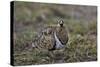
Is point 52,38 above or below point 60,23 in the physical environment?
below

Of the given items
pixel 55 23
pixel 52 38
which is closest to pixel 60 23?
pixel 55 23

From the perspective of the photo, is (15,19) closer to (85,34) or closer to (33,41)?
(33,41)

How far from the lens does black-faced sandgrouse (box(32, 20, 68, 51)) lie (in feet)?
8.48

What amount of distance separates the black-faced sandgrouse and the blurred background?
60 millimetres

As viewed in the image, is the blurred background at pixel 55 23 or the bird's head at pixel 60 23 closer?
the blurred background at pixel 55 23

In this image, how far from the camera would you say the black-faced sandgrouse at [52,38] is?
259cm

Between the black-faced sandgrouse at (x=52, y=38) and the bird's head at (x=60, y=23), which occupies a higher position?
the bird's head at (x=60, y=23)

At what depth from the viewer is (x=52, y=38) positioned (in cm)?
264

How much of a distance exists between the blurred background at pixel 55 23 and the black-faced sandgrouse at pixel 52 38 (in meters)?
0.06

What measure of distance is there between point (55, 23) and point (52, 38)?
198 mm

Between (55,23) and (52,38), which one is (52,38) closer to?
(52,38)

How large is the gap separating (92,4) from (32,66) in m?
1.18

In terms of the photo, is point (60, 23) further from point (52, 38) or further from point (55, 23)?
point (52, 38)
